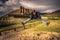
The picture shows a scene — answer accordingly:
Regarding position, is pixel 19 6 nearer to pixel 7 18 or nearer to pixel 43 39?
pixel 7 18

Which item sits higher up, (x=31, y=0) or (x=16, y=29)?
(x=31, y=0)

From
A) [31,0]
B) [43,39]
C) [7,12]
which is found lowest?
[43,39]

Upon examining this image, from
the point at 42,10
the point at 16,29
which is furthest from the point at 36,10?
the point at 16,29

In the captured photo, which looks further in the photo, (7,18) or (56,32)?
(7,18)

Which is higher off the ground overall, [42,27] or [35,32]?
[42,27]

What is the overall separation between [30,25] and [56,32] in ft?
2.37

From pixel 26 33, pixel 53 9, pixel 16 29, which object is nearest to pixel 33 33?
pixel 26 33

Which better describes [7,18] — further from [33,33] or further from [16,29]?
[33,33]

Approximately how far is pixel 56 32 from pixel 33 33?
61 centimetres

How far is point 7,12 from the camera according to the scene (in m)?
4.70

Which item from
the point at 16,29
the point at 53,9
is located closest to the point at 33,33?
the point at 16,29

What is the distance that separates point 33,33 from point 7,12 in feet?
3.13

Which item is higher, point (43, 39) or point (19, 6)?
point (19, 6)

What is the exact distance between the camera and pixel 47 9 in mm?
4566
